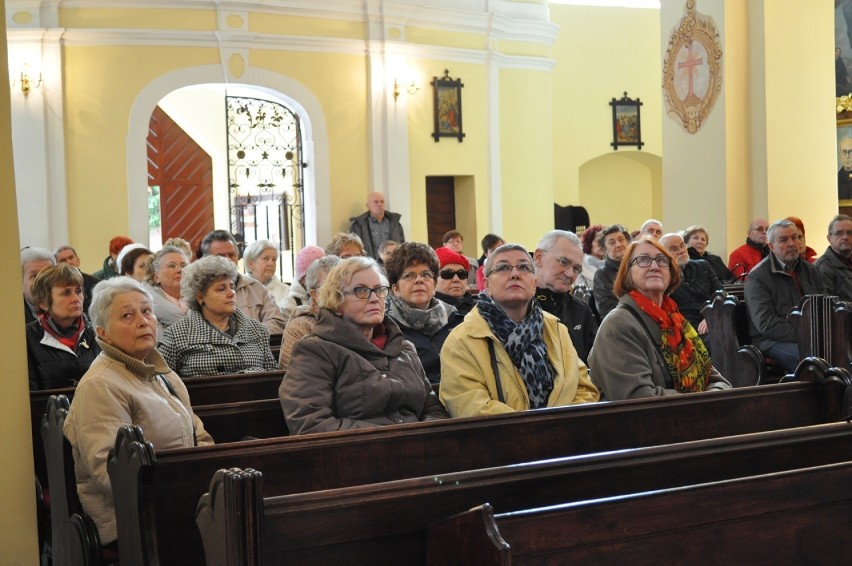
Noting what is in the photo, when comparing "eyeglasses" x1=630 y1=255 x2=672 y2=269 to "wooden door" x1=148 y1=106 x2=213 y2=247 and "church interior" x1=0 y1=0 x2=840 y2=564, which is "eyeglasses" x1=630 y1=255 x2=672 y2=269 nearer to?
"church interior" x1=0 y1=0 x2=840 y2=564

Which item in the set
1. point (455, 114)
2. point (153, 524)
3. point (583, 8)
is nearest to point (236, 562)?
point (153, 524)

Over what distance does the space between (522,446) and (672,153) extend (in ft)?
25.9

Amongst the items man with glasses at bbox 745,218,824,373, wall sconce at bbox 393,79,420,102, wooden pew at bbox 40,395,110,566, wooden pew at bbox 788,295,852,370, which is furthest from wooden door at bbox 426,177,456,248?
wooden pew at bbox 40,395,110,566

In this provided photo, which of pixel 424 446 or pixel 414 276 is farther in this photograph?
pixel 414 276

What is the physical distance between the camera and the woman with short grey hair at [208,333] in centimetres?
A: 472

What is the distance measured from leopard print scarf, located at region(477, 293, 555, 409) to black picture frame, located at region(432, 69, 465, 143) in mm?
9730

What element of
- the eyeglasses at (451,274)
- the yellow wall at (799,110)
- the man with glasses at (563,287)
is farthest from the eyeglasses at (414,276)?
the yellow wall at (799,110)

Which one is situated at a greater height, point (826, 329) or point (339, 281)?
point (339, 281)

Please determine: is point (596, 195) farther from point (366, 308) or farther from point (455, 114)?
point (366, 308)

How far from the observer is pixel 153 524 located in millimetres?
2793

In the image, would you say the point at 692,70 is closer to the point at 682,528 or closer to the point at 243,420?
the point at 243,420

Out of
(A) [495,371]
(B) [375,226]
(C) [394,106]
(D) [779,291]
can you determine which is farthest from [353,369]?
(C) [394,106]

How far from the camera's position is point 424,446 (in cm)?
309

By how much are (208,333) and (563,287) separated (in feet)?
5.60
